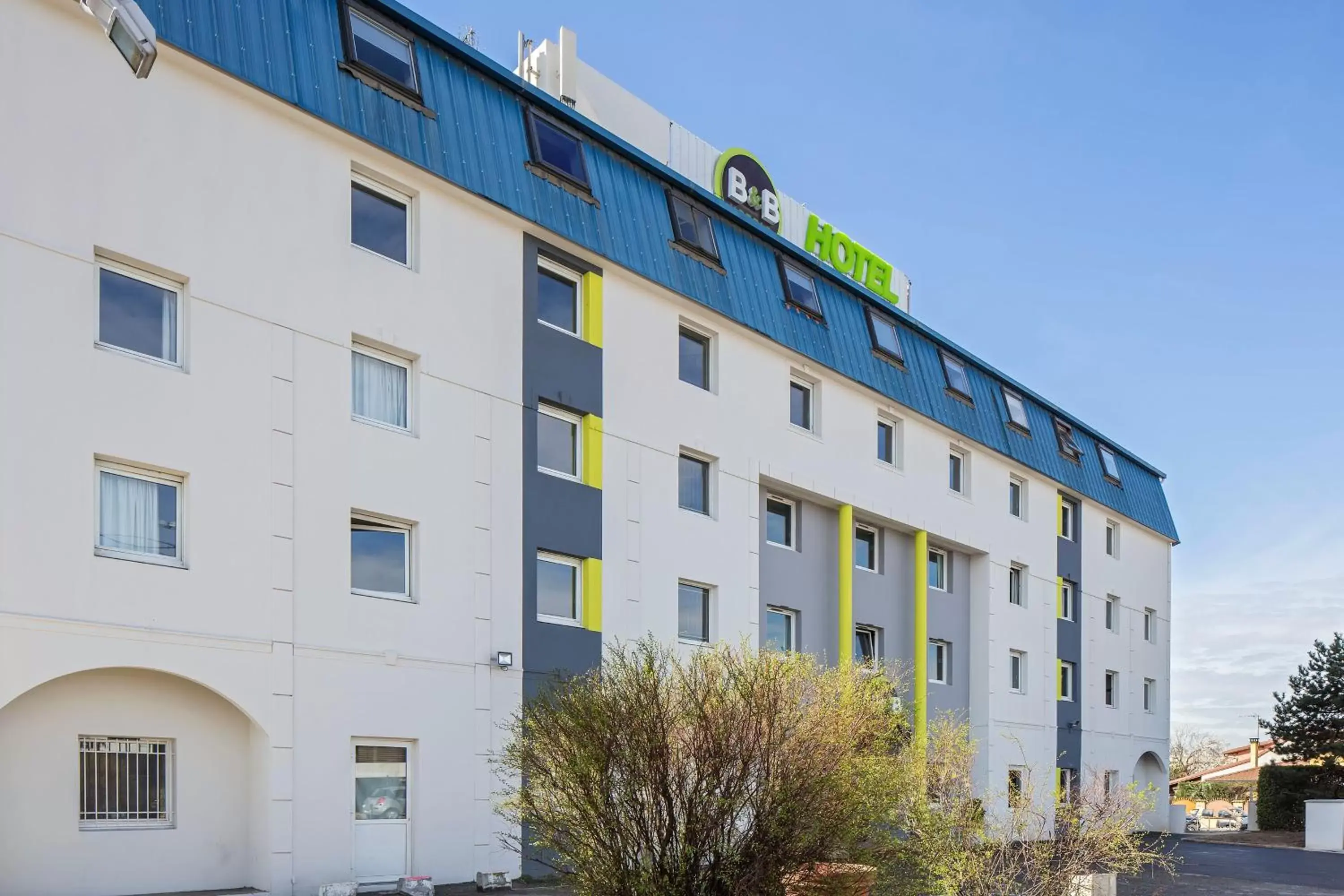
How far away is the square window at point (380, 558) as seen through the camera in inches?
628

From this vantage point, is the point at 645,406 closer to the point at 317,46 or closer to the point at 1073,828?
the point at 317,46

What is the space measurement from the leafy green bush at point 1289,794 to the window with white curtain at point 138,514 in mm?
37948

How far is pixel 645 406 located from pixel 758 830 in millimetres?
10824

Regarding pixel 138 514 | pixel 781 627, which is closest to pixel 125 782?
pixel 138 514

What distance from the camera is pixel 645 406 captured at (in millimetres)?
20469

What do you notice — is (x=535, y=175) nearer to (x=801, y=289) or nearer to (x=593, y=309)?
(x=593, y=309)

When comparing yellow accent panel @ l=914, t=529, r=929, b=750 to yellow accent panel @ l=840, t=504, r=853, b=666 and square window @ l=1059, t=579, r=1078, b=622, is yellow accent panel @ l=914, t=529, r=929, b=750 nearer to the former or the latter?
yellow accent panel @ l=840, t=504, r=853, b=666

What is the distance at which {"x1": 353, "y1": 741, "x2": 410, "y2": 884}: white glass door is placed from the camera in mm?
15531

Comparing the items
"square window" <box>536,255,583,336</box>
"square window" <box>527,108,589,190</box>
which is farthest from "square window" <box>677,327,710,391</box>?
"square window" <box>527,108,589,190</box>

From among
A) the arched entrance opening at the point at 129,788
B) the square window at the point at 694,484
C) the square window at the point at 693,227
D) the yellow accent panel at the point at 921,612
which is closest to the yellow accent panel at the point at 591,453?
the square window at the point at 694,484

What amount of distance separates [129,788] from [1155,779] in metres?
35.6

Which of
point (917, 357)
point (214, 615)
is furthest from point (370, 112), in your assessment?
point (917, 357)

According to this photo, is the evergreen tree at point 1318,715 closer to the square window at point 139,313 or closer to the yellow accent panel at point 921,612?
the yellow accent panel at point 921,612

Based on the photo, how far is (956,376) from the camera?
30.4 metres
